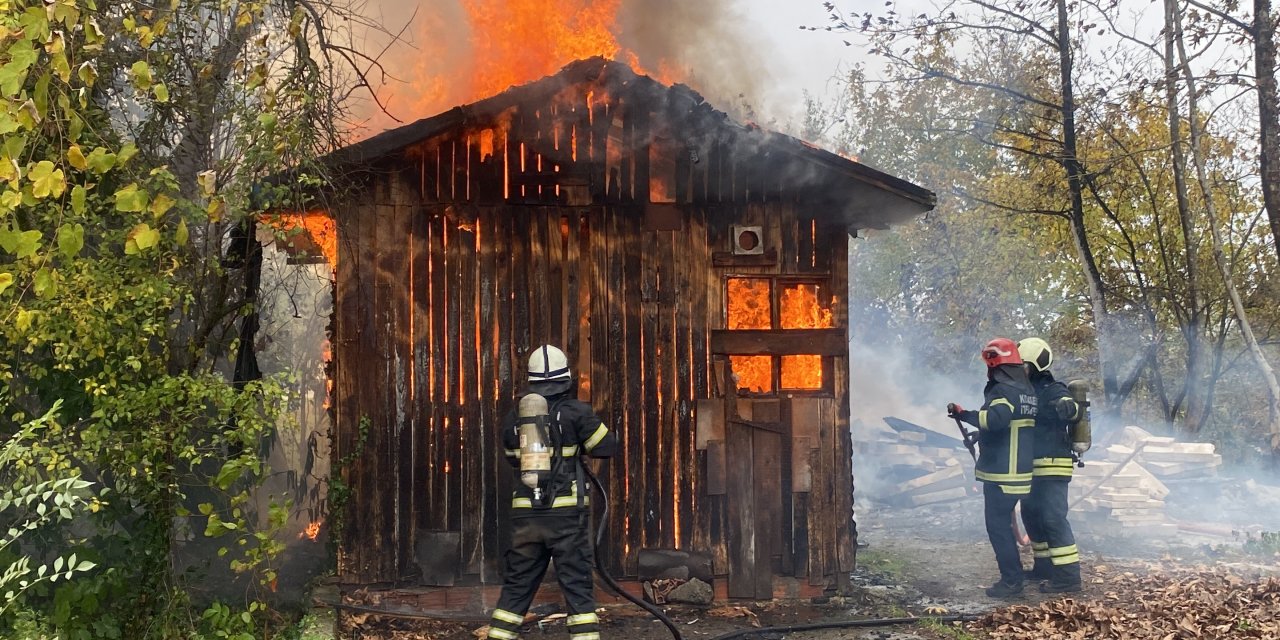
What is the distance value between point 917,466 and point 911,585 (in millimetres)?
6856

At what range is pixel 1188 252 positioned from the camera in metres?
15.3

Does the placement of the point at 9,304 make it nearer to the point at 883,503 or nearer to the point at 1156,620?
the point at 1156,620

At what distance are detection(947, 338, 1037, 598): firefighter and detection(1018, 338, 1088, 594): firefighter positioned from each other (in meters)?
0.16

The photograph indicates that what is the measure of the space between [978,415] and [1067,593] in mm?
1930

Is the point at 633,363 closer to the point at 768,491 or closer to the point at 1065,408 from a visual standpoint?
the point at 768,491

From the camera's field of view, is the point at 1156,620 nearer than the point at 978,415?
Yes

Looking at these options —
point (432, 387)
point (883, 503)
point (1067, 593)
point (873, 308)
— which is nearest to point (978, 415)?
point (1067, 593)

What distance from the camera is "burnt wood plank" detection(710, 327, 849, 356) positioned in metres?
8.62

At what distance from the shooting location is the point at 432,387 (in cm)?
835

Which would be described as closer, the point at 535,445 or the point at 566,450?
the point at 535,445

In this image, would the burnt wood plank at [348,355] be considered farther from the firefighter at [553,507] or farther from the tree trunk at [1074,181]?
the tree trunk at [1074,181]

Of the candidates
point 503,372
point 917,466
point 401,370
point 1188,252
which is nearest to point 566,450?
point 503,372

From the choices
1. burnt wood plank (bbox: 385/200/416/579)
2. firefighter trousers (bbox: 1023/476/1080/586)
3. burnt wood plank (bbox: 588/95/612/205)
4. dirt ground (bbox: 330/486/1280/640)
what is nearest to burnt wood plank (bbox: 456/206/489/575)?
burnt wood plank (bbox: 385/200/416/579)

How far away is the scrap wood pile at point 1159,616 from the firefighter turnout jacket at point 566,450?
3.48 meters
